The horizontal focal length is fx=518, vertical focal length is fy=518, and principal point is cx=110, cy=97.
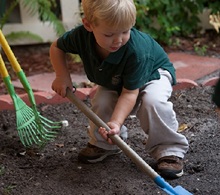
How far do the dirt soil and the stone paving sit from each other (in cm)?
6

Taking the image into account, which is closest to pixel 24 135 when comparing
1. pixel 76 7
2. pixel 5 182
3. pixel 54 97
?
pixel 5 182

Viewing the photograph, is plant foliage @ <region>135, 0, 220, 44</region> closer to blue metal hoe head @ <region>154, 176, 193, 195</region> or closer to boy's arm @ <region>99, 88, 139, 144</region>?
boy's arm @ <region>99, 88, 139, 144</region>

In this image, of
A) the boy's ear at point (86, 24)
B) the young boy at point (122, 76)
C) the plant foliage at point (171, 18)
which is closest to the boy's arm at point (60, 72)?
the young boy at point (122, 76)

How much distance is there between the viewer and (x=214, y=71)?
397 cm

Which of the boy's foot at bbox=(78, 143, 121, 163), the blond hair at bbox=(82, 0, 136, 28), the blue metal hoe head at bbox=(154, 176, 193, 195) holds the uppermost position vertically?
the blond hair at bbox=(82, 0, 136, 28)

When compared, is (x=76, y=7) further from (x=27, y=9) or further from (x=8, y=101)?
(x=8, y=101)

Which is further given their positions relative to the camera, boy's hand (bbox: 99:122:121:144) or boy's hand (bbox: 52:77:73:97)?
boy's hand (bbox: 52:77:73:97)

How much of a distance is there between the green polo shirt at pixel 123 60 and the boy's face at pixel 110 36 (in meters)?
0.10

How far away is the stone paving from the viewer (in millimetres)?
3395

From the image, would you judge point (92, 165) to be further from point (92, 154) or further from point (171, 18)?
point (171, 18)

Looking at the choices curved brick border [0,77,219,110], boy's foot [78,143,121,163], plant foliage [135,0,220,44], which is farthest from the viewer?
plant foliage [135,0,220,44]

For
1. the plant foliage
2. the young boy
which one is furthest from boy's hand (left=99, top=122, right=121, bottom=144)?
the plant foliage

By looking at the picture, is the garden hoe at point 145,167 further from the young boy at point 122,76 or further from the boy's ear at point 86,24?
the boy's ear at point 86,24

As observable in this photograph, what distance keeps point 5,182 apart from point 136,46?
2.92 feet
